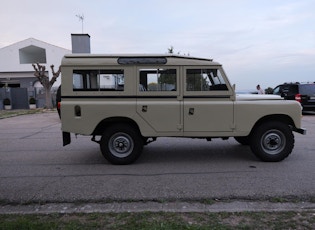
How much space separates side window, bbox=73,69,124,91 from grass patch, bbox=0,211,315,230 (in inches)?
122

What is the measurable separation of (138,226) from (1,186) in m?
3.01

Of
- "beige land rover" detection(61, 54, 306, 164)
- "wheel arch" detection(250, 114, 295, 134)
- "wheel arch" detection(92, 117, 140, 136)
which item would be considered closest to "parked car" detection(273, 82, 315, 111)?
"wheel arch" detection(250, 114, 295, 134)

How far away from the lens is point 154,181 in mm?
5820

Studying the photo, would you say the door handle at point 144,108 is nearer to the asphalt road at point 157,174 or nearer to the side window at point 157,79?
the side window at point 157,79

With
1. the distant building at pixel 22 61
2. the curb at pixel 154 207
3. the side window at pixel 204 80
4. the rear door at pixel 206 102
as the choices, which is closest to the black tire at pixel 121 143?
the rear door at pixel 206 102

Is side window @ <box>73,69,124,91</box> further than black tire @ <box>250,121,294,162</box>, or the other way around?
black tire @ <box>250,121,294,162</box>

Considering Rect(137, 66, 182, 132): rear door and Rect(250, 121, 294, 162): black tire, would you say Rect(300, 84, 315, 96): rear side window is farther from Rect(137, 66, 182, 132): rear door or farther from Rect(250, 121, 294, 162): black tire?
Rect(137, 66, 182, 132): rear door

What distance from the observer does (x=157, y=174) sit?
6.27 meters

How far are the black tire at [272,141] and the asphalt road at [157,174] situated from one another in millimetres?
201

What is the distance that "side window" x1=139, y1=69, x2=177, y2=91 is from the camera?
6.83 metres

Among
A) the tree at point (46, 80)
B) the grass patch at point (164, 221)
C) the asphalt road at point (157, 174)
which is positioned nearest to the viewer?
the grass patch at point (164, 221)

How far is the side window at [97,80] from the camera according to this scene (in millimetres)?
6809

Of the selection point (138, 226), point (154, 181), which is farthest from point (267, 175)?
point (138, 226)

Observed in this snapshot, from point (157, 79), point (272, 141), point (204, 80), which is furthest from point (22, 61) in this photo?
point (272, 141)
